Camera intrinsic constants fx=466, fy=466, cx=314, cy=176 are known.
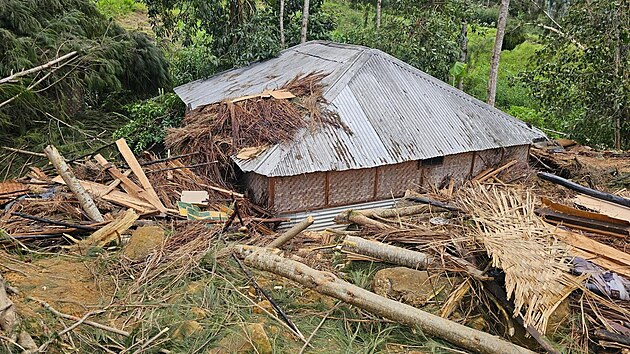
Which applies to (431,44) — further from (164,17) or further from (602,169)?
(164,17)

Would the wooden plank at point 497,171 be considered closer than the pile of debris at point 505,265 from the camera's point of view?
No

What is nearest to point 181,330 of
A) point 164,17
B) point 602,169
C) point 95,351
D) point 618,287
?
point 95,351

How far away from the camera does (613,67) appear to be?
12.0m

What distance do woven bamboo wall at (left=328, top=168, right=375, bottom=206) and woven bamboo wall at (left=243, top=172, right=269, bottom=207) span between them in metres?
1.18

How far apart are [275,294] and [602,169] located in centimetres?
942

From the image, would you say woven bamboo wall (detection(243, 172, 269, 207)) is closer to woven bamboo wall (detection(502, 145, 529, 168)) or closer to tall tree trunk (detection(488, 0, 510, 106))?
woven bamboo wall (detection(502, 145, 529, 168))

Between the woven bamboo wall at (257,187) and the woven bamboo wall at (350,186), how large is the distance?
3.87 ft

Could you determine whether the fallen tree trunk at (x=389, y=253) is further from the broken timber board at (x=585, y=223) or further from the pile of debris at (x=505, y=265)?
the broken timber board at (x=585, y=223)

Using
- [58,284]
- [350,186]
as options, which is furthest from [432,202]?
[58,284]

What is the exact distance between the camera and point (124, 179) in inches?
307

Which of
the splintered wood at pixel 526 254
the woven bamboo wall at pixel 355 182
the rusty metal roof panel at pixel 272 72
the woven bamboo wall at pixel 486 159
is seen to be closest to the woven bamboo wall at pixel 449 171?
the woven bamboo wall at pixel 355 182

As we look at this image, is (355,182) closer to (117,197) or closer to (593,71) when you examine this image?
(117,197)

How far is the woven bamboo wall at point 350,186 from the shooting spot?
8602 mm

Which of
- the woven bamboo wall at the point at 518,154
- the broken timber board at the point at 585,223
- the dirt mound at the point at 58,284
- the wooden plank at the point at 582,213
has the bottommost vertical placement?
the woven bamboo wall at the point at 518,154
